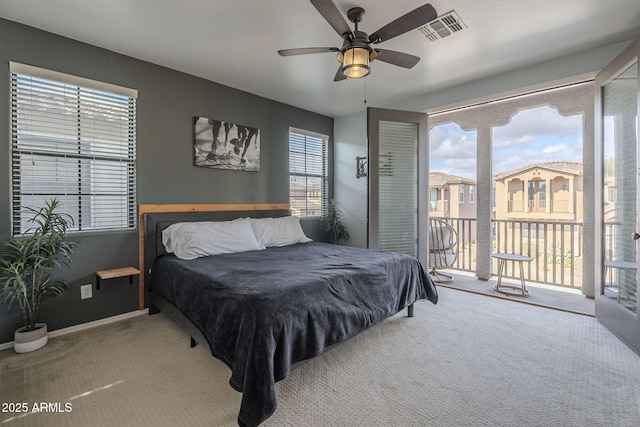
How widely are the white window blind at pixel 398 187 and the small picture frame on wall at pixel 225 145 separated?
177cm

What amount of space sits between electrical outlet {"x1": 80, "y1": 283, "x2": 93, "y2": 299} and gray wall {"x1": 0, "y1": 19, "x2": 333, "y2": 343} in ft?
0.12

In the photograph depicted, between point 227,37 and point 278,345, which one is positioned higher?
point 227,37

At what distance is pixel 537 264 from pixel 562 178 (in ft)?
4.49

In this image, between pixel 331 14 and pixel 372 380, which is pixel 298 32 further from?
pixel 372 380

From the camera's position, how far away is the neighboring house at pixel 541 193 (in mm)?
4227

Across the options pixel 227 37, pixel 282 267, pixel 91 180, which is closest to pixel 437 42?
pixel 227 37

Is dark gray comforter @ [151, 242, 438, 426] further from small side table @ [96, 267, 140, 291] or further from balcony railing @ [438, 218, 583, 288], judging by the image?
balcony railing @ [438, 218, 583, 288]

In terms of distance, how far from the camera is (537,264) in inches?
175

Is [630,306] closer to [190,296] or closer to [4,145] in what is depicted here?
[190,296]

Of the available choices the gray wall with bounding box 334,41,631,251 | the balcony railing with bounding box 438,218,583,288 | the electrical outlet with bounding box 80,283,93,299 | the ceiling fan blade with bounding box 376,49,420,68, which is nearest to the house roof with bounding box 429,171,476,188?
the balcony railing with bounding box 438,218,583,288

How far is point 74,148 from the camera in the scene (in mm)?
2732

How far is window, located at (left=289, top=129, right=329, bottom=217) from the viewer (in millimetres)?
4664

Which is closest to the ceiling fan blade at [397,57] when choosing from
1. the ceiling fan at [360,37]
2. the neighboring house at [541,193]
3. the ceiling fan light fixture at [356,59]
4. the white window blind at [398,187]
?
the ceiling fan at [360,37]

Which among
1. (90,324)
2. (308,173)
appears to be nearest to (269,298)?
(90,324)
